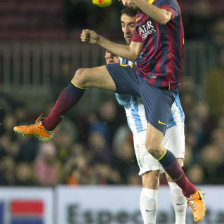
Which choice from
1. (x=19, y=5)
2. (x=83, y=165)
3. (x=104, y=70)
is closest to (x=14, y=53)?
(x=19, y=5)

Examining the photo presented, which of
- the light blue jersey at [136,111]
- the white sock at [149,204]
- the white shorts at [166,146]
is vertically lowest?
the white sock at [149,204]

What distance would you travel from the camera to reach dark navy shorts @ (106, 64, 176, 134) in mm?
6941

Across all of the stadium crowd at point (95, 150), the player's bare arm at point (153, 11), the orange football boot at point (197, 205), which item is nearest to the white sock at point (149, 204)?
the orange football boot at point (197, 205)

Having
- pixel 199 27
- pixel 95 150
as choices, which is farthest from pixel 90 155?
pixel 199 27

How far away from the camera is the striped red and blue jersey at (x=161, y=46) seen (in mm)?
6863

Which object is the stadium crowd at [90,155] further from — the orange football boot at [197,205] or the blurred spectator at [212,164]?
the orange football boot at [197,205]

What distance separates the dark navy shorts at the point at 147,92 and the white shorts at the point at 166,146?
1.51 ft

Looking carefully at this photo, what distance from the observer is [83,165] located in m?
10.6

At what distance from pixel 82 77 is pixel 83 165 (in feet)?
11.8

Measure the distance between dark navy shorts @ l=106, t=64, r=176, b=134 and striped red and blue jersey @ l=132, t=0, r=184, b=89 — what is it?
0.07m

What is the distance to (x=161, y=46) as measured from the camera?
6.89m

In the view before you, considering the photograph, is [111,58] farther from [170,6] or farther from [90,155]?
[90,155]

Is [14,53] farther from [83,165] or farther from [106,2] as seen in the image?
[106,2]

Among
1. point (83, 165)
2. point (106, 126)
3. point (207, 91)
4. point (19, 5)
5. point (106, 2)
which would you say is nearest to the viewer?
point (106, 2)
